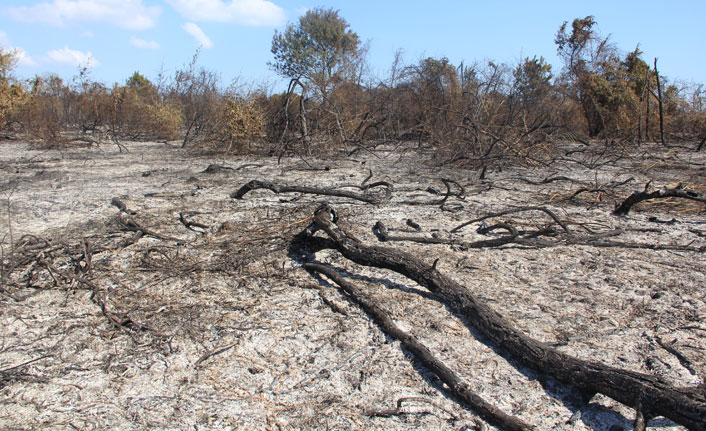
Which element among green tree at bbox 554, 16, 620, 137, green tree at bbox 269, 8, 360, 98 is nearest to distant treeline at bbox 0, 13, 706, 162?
green tree at bbox 554, 16, 620, 137

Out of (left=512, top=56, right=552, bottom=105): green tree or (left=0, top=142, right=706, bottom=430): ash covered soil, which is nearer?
(left=0, top=142, right=706, bottom=430): ash covered soil

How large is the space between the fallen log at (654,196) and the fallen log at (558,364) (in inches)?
97.4

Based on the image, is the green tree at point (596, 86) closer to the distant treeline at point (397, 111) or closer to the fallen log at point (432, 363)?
the distant treeline at point (397, 111)

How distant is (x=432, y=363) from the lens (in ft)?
6.44

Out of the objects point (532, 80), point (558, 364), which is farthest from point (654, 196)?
point (532, 80)

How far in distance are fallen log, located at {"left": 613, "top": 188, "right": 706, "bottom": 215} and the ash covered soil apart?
0.30 feet

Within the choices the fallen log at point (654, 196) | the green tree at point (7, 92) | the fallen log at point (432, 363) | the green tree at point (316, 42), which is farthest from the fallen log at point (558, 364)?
the green tree at point (316, 42)

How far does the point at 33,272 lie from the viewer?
3043 mm

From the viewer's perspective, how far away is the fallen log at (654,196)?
393 centimetres

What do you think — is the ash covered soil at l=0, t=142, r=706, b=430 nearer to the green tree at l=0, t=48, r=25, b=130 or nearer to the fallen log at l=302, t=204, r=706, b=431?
the fallen log at l=302, t=204, r=706, b=431

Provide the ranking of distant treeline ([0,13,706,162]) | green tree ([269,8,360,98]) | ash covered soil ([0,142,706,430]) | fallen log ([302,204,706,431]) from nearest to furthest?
1. fallen log ([302,204,706,431])
2. ash covered soil ([0,142,706,430])
3. distant treeline ([0,13,706,162])
4. green tree ([269,8,360,98])

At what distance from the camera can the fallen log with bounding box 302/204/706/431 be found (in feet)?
4.95

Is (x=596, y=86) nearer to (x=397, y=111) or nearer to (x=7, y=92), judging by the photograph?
(x=397, y=111)

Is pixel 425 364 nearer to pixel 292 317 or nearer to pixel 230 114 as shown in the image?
pixel 292 317
